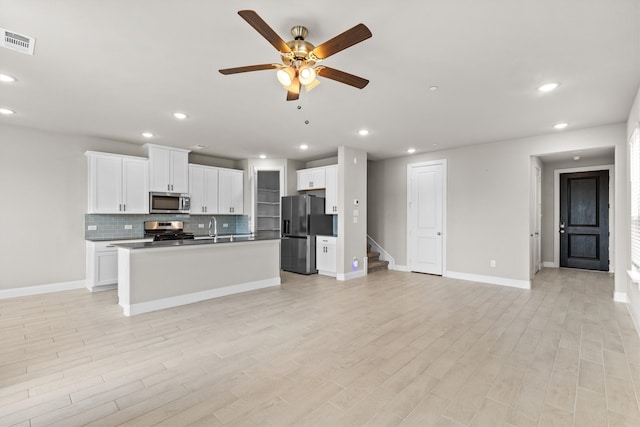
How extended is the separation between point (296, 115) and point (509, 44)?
2.59 m

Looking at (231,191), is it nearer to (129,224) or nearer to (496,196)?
(129,224)

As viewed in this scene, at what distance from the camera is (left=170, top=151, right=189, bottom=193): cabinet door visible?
242 inches

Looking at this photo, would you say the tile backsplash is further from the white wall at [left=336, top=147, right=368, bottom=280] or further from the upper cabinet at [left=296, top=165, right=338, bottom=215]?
the white wall at [left=336, top=147, right=368, bottom=280]

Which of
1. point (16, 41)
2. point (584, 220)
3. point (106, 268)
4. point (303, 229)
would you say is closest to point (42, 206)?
point (106, 268)

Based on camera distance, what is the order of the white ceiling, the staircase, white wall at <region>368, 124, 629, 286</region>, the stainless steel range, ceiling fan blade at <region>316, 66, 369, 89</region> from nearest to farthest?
the white ceiling
ceiling fan blade at <region>316, 66, 369, 89</region>
white wall at <region>368, 124, 629, 286</region>
the stainless steel range
the staircase

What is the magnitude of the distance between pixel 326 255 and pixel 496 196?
11.3 ft

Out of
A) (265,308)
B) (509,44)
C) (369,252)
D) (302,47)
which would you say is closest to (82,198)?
(265,308)

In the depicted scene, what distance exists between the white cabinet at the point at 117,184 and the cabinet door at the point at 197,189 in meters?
0.92

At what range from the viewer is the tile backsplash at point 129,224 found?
5.46 meters

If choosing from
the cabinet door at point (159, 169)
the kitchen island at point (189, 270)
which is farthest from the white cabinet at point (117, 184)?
the kitchen island at point (189, 270)

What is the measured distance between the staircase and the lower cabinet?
4893 mm

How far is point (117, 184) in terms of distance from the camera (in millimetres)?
5465

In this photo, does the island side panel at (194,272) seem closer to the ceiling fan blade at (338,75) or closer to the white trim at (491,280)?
the ceiling fan blade at (338,75)

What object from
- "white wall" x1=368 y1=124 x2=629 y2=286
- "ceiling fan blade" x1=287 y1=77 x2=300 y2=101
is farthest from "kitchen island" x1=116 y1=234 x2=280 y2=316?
"white wall" x1=368 y1=124 x2=629 y2=286
